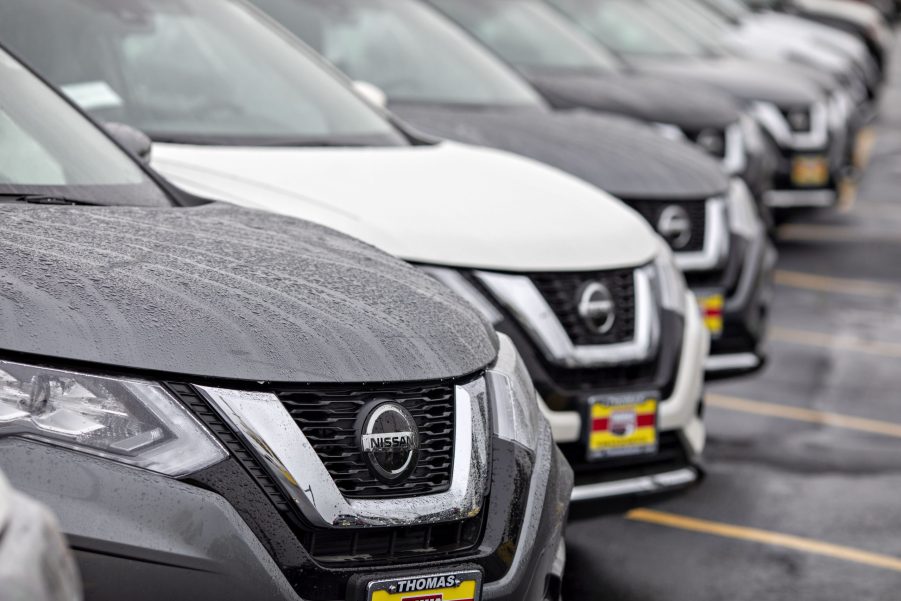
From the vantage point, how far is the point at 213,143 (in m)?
4.99

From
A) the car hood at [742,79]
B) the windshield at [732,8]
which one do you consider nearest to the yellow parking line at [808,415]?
the car hood at [742,79]

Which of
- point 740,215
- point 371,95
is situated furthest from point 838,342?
point 371,95

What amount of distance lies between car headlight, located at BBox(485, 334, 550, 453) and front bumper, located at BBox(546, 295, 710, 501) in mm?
1161

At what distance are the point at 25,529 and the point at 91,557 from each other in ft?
1.94

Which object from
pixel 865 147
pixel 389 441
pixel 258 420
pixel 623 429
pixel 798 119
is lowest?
pixel 865 147

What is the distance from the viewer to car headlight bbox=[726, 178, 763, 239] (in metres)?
6.62

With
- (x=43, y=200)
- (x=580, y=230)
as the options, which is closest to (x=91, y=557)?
(x=43, y=200)

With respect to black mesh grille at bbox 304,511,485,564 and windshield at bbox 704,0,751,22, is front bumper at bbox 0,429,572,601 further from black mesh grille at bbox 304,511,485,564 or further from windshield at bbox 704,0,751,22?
windshield at bbox 704,0,751,22

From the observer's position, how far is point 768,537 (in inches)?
213

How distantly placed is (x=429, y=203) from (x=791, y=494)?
6.80ft

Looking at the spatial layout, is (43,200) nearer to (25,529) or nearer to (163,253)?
(163,253)

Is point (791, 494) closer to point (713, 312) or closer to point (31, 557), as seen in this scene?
point (713, 312)

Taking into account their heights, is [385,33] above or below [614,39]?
above

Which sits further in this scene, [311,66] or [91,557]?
[311,66]
